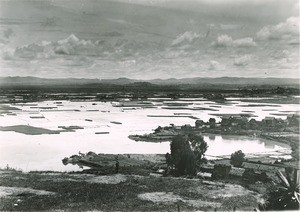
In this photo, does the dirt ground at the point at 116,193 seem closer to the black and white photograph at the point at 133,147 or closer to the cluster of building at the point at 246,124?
the black and white photograph at the point at 133,147

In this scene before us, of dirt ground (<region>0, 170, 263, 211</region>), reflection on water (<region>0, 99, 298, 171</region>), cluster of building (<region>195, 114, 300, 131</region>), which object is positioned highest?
cluster of building (<region>195, 114, 300, 131</region>)

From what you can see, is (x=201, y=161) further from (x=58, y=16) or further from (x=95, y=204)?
(x=58, y=16)

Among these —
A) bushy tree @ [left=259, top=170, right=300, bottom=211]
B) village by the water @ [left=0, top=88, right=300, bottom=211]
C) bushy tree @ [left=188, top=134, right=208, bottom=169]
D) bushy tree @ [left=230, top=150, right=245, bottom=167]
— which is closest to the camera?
bushy tree @ [left=259, top=170, right=300, bottom=211]

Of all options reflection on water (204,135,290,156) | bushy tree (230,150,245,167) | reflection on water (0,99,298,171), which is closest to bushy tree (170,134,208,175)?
bushy tree (230,150,245,167)

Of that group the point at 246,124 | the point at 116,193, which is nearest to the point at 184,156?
the point at 116,193

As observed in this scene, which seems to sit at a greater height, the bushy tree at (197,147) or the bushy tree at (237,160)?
the bushy tree at (197,147)

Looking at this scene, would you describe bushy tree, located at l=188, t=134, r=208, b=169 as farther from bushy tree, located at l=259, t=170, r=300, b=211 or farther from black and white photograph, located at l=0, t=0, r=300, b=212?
bushy tree, located at l=259, t=170, r=300, b=211

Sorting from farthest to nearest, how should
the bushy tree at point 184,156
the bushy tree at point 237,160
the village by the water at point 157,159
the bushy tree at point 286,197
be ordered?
the bushy tree at point 237,160, the bushy tree at point 184,156, the village by the water at point 157,159, the bushy tree at point 286,197

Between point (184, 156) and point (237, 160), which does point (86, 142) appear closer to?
point (184, 156)

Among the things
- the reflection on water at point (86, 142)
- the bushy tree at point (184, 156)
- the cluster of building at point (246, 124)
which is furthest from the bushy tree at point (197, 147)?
the cluster of building at point (246, 124)

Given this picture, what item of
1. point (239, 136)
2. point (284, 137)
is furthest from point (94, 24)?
point (284, 137)

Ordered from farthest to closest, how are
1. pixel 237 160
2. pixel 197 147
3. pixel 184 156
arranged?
pixel 237 160, pixel 197 147, pixel 184 156
